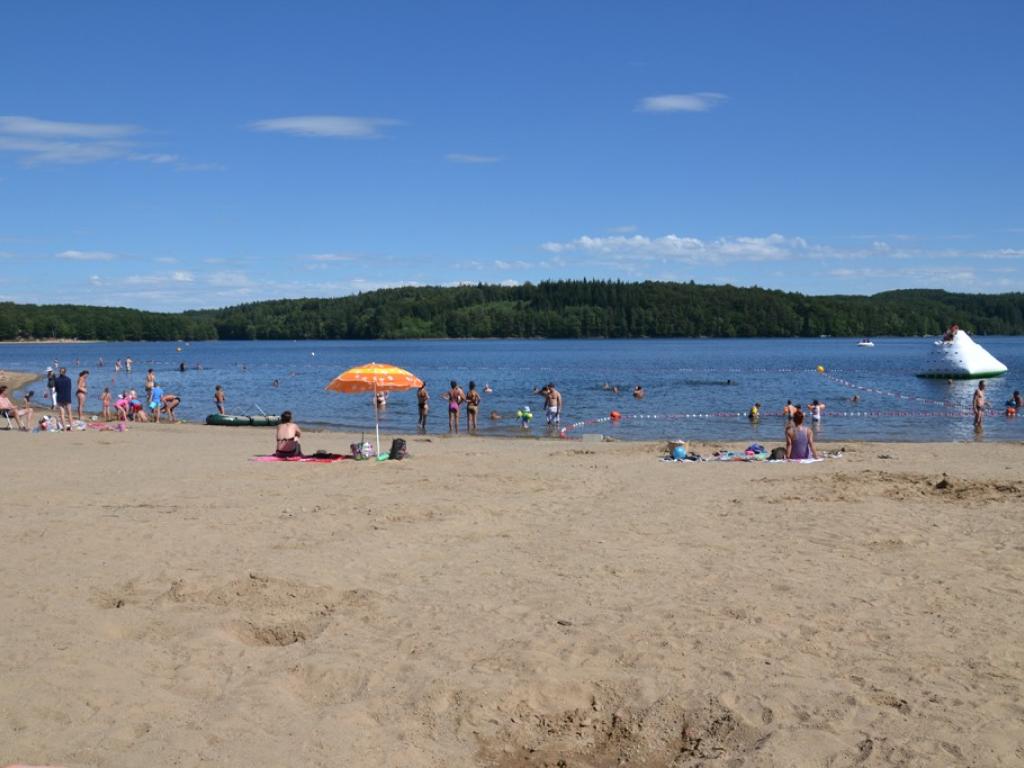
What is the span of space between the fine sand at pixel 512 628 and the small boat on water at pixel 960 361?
158ft

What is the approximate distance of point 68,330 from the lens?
614ft

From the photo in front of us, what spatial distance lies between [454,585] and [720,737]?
3.38m

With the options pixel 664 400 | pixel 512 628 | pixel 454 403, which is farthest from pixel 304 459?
pixel 664 400

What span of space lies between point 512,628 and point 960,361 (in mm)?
56230

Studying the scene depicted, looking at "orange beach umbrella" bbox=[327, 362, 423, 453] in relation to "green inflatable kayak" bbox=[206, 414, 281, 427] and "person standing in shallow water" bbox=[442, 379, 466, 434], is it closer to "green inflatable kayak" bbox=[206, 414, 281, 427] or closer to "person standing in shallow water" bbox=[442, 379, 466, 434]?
"person standing in shallow water" bbox=[442, 379, 466, 434]

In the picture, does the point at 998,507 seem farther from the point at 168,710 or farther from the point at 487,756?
Answer: the point at 168,710

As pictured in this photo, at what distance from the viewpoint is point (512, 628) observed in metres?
6.85

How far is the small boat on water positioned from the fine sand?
48.1 metres

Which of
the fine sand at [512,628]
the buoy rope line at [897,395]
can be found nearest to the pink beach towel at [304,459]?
the fine sand at [512,628]

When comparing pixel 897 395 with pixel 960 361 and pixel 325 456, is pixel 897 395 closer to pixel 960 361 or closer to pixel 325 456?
pixel 960 361

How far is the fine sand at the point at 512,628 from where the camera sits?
5.06 metres

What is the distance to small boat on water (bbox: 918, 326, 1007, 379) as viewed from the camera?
56.2 metres

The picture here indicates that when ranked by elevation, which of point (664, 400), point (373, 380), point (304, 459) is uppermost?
point (373, 380)

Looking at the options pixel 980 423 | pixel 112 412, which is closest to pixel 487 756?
pixel 980 423
